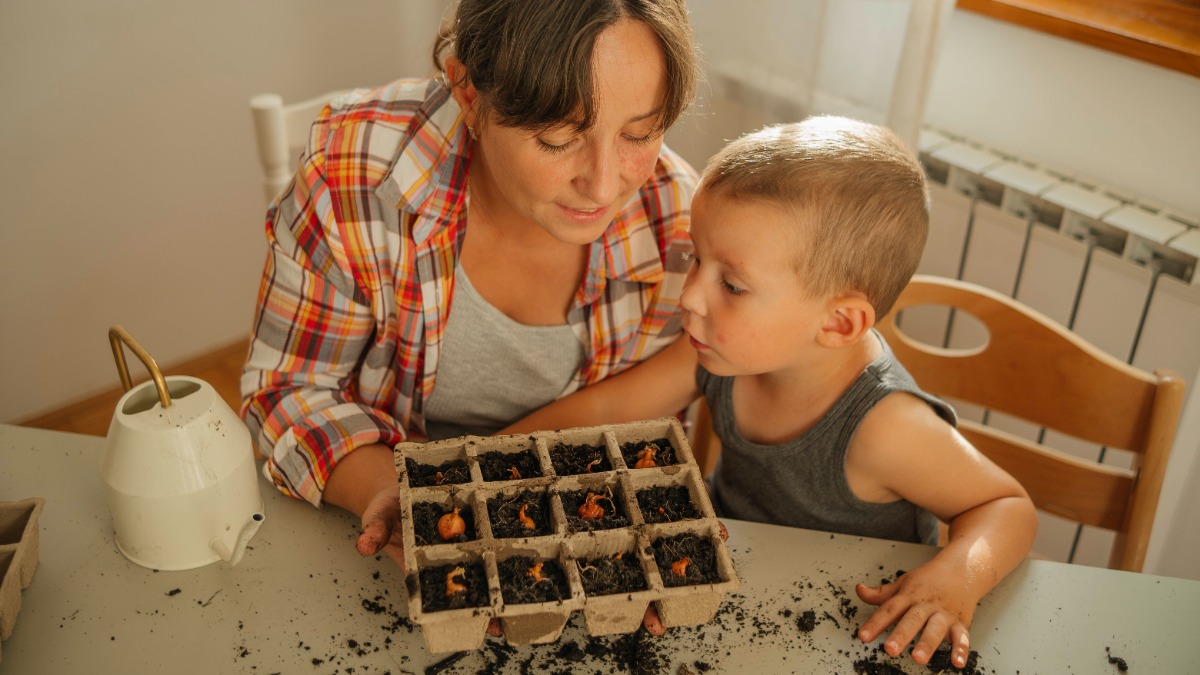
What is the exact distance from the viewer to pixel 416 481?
1015 mm

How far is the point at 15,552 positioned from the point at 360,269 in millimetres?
494

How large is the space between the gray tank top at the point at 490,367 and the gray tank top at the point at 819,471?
8.2 inches

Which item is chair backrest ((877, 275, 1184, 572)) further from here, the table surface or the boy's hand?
the boy's hand

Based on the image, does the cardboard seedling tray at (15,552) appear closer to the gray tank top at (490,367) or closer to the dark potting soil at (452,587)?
the dark potting soil at (452,587)

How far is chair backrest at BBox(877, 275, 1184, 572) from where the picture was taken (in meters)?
1.29

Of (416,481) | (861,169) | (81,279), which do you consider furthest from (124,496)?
(81,279)

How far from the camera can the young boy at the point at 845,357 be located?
1.07 meters

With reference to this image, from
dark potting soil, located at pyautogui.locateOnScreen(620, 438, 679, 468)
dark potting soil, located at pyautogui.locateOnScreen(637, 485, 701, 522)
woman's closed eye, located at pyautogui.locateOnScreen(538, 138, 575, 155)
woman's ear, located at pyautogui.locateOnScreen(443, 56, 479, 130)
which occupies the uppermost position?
Result: woman's ear, located at pyautogui.locateOnScreen(443, 56, 479, 130)

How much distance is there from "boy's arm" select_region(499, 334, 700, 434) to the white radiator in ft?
2.38

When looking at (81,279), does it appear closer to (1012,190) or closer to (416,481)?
(416,481)

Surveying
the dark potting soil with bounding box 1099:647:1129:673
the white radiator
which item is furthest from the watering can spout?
the white radiator

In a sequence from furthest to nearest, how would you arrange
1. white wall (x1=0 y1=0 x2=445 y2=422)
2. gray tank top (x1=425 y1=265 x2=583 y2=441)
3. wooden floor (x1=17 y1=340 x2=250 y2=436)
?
wooden floor (x1=17 y1=340 x2=250 y2=436)
white wall (x1=0 y1=0 x2=445 y2=422)
gray tank top (x1=425 y1=265 x2=583 y2=441)

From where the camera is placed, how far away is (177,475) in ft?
3.22

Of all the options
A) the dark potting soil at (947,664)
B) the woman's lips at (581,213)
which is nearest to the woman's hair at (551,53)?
the woman's lips at (581,213)
